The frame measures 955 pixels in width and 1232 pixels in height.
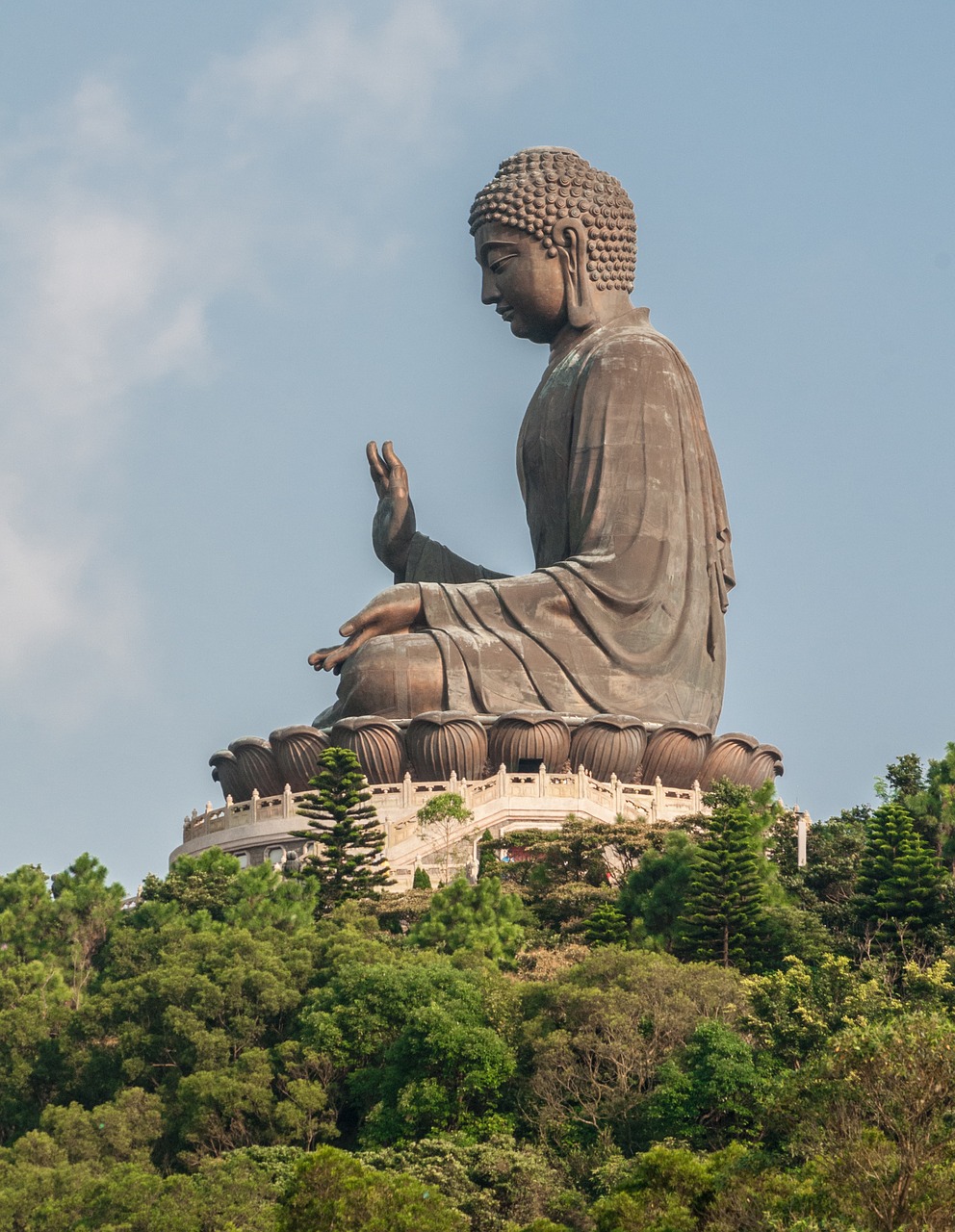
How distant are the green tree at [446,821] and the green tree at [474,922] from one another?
103 inches

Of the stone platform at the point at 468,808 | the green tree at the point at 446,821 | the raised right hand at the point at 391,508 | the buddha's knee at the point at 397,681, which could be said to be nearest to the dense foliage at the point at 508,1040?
the green tree at the point at 446,821

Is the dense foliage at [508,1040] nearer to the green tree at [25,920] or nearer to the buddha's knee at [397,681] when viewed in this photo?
the green tree at [25,920]

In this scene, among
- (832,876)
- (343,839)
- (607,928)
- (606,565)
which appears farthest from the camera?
(606,565)

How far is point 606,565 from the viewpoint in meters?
33.3

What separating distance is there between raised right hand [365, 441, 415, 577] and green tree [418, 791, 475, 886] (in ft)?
24.5

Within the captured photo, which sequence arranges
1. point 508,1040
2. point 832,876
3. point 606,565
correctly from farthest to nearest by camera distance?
point 606,565, point 832,876, point 508,1040

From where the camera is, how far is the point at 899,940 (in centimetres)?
2259

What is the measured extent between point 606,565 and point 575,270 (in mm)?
3986

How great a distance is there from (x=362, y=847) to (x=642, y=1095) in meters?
7.66

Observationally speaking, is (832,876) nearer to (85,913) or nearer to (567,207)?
(85,913)

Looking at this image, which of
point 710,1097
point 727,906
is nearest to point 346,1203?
point 710,1097

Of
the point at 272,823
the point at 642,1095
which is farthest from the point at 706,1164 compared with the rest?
the point at 272,823

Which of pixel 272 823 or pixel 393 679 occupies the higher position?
pixel 393 679

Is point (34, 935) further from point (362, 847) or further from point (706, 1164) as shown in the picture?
point (706, 1164)
